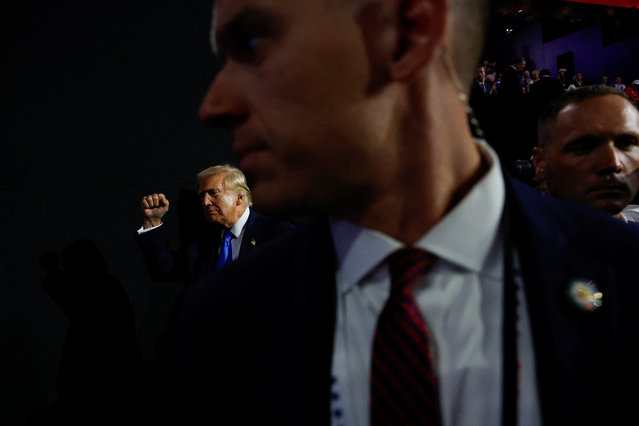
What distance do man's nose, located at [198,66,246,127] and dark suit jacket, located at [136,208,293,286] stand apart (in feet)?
6.37

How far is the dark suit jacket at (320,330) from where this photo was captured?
55 cm

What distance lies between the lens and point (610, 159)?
1.32 meters

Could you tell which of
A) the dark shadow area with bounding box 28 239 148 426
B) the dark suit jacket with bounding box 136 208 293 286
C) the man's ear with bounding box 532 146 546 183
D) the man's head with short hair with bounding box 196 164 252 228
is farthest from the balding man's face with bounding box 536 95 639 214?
the dark shadow area with bounding box 28 239 148 426

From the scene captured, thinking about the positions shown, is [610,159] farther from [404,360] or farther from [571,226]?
[404,360]

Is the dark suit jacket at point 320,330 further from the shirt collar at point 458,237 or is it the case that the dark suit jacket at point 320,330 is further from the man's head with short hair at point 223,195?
the man's head with short hair at point 223,195

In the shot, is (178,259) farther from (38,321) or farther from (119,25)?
(119,25)

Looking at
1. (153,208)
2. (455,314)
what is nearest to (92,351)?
(153,208)

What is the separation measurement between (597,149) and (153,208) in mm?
2674

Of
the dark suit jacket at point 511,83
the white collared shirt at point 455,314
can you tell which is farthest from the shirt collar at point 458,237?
the dark suit jacket at point 511,83

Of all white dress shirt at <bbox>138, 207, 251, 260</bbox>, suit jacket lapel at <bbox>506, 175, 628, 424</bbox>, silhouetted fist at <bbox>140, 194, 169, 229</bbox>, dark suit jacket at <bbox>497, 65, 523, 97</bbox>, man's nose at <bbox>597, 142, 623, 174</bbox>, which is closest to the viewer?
suit jacket lapel at <bbox>506, 175, 628, 424</bbox>

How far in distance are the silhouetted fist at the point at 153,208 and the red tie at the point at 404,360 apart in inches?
110

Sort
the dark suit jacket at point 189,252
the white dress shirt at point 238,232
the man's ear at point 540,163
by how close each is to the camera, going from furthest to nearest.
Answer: the white dress shirt at point 238,232 < the dark suit jacket at point 189,252 < the man's ear at point 540,163

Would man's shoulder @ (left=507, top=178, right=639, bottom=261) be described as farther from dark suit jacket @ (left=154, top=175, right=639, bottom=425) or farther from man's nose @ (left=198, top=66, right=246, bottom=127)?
man's nose @ (left=198, top=66, right=246, bottom=127)

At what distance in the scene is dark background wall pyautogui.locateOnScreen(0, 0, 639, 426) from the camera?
9.55 feet
